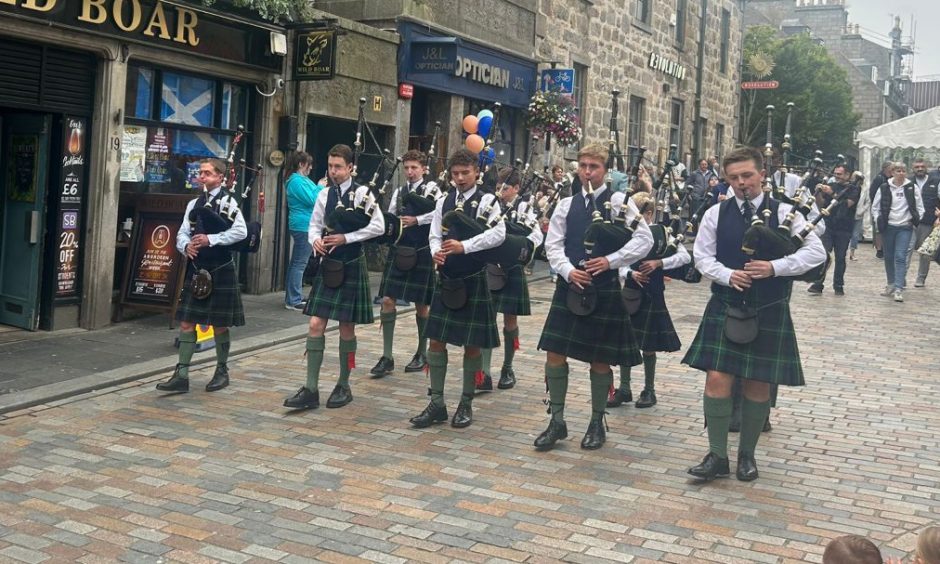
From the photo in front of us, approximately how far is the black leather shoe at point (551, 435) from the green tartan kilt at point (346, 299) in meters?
1.66

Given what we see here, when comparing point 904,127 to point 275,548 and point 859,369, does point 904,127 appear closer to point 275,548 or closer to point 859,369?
point 859,369

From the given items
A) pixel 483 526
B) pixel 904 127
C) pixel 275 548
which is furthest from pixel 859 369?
pixel 904 127

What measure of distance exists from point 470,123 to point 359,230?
8.97m

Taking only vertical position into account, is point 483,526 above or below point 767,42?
below

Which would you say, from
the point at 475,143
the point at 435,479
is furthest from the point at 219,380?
the point at 475,143

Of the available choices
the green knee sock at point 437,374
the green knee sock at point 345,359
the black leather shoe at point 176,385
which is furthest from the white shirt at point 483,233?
the black leather shoe at point 176,385

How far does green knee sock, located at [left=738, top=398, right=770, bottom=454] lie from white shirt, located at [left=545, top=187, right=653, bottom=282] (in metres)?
1.11

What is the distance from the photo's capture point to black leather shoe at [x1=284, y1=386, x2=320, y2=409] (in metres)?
7.21

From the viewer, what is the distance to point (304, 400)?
7.24 meters

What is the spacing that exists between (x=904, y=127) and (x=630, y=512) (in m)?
22.4

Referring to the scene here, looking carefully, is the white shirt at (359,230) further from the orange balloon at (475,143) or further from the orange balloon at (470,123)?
the orange balloon at (470,123)

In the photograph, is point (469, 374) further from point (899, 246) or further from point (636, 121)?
point (636, 121)

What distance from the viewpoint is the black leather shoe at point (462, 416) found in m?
6.93

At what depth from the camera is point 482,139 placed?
15.6 metres
